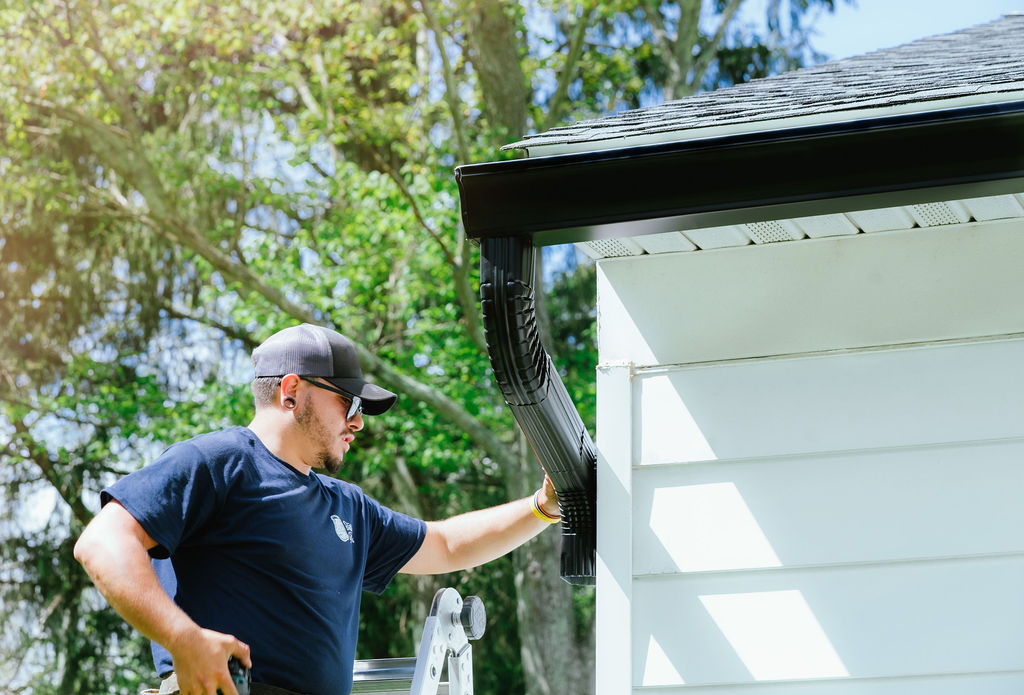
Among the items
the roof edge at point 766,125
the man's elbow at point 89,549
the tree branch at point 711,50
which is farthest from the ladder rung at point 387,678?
the tree branch at point 711,50

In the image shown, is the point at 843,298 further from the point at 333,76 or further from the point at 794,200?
the point at 333,76

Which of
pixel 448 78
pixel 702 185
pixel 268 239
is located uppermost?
pixel 448 78

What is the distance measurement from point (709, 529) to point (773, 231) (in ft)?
2.25

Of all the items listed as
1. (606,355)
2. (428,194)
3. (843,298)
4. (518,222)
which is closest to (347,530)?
(606,355)

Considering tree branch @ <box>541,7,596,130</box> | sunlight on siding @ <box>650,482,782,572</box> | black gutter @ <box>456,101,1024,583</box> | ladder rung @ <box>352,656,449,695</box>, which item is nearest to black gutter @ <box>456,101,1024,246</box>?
black gutter @ <box>456,101,1024,583</box>

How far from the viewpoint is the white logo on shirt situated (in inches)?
107

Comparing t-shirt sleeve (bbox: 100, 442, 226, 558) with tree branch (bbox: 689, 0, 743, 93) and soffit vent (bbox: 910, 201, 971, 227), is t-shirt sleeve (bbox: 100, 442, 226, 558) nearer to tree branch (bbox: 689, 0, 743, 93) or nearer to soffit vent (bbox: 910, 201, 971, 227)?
soffit vent (bbox: 910, 201, 971, 227)

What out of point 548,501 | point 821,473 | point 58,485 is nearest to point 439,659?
point 548,501

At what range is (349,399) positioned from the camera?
283 centimetres

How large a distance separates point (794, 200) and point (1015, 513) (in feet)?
2.86

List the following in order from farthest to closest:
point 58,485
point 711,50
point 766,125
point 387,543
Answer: point 711,50 < point 58,485 < point 387,543 < point 766,125

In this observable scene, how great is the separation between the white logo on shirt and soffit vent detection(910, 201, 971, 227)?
160cm

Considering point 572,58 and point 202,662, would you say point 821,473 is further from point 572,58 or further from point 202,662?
point 572,58

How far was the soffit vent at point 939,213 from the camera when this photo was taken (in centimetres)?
221
